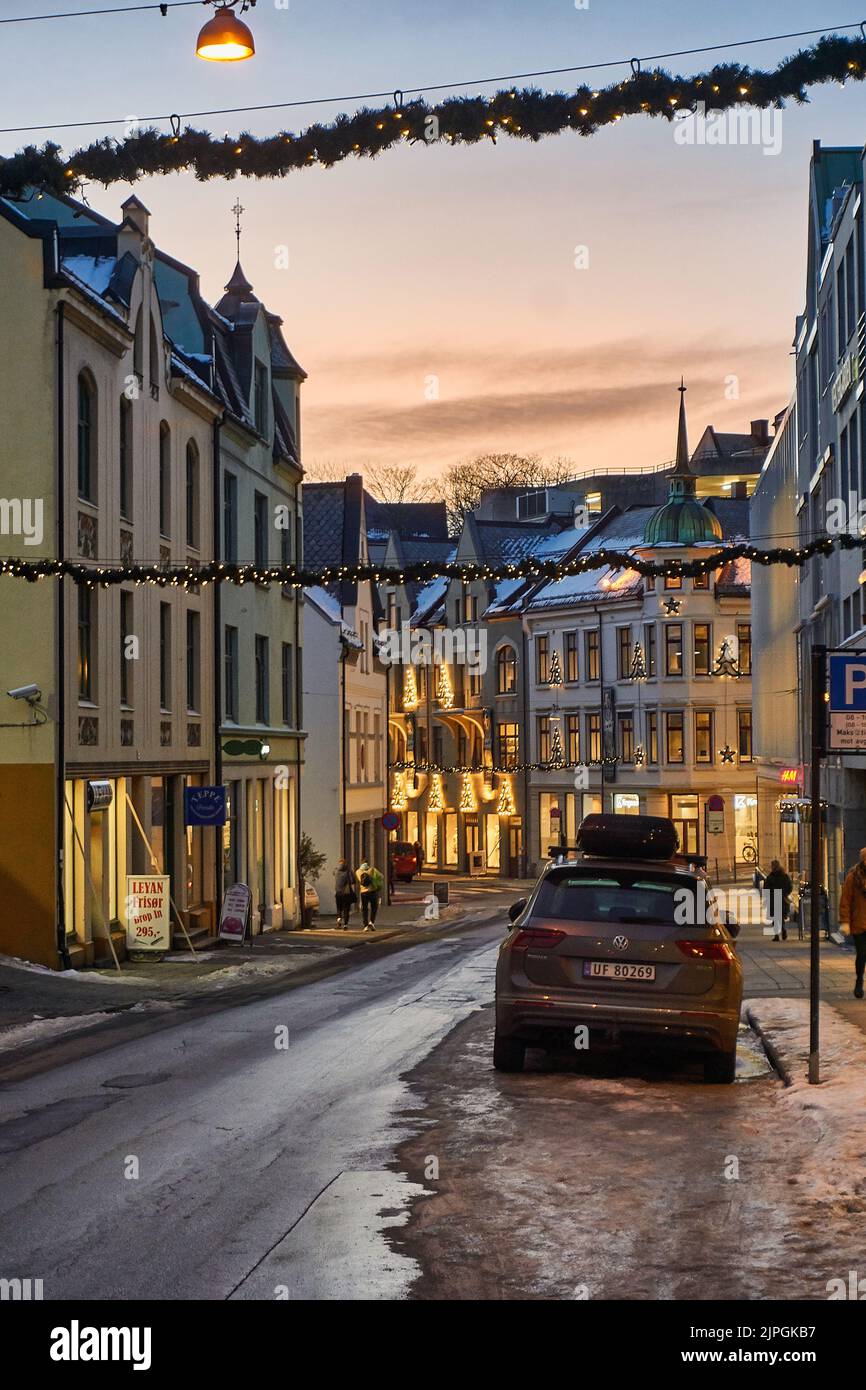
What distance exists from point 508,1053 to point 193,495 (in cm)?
2278

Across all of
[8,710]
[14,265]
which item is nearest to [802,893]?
[8,710]

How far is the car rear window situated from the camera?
13.0 metres

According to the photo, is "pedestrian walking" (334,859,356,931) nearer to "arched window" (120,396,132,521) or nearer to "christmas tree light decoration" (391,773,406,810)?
"arched window" (120,396,132,521)

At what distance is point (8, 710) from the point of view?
25.4m

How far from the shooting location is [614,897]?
13109mm

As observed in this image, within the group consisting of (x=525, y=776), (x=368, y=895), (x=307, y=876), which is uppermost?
(x=525, y=776)

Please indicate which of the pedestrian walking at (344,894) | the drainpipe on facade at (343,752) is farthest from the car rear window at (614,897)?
the drainpipe on facade at (343,752)

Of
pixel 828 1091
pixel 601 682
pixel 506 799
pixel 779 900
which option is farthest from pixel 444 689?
pixel 828 1091

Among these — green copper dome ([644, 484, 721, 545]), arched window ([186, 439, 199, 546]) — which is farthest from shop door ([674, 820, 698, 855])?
arched window ([186, 439, 199, 546])

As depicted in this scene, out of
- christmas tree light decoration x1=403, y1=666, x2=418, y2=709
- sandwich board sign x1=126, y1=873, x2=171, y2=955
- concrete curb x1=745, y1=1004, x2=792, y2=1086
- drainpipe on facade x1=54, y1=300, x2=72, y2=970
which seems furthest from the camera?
christmas tree light decoration x1=403, y1=666, x2=418, y2=709

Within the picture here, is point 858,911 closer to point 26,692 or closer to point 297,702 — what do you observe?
point 26,692

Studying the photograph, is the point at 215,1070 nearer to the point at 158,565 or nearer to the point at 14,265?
the point at 14,265

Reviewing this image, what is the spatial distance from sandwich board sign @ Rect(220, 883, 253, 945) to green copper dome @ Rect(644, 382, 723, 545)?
4013 centimetres

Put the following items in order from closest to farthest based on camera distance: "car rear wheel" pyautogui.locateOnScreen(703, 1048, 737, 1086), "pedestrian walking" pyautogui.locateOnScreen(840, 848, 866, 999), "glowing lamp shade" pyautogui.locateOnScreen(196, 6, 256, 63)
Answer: "glowing lamp shade" pyautogui.locateOnScreen(196, 6, 256, 63), "car rear wheel" pyautogui.locateOnScreen(703, 1048, 737, 1086), "pedestrian walking" pyautogui.locateOnScreen(840, 848, 866, 999)
